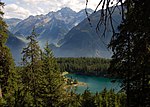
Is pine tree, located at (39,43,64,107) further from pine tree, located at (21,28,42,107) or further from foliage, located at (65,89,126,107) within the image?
foliage, located at (65,89,126,107)

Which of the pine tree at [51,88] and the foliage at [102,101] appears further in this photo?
the foliage at [102,101]

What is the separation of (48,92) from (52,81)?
138cm

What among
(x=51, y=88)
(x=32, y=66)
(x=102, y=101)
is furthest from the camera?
(x=102, y=101)

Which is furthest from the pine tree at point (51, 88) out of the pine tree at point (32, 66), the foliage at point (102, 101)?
the foliage at point (102, 101)

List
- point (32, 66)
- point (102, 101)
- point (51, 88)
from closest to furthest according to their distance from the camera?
1. point (51, 88)
2. point (32, 66)
3. point (102, 101)

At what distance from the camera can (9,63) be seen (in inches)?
1345

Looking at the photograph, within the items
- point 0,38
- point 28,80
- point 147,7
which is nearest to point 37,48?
point 28,80

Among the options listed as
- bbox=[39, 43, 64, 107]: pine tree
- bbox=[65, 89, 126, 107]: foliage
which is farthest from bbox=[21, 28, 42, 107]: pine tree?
bbox=[65, 89, 126, 107]: foliage

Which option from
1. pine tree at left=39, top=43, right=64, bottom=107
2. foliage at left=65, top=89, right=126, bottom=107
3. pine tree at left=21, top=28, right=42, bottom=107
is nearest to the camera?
pine tree at left=39, top=43, right=64, bottom=107

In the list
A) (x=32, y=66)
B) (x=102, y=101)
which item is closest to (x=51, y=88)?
(x=32, y=66)

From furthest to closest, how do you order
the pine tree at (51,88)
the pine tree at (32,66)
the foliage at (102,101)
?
the foliage at (102,101)
the pine tree at (32,66)
the pine tree at (51,88)

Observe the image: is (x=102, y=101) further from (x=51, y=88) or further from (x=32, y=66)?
(x=51, y=88)

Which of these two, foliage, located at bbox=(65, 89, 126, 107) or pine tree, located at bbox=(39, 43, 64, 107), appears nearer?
pine tree, located at bbox=(39, 43, 64, 107)

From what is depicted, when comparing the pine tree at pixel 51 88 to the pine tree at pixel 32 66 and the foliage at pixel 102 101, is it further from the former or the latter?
the foliage at pixel 102 101
